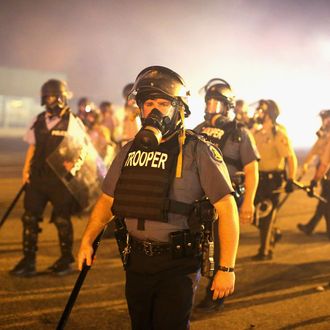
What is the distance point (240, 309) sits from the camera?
179 inches

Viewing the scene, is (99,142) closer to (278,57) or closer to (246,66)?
(278,57)

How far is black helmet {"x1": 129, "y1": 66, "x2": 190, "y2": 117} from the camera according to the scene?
285cm

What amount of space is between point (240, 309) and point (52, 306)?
5.61 ft

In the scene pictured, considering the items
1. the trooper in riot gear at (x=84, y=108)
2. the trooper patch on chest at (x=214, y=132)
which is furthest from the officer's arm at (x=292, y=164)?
the trooper in riot gear at (x=84, y=108)

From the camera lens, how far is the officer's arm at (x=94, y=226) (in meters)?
2.95

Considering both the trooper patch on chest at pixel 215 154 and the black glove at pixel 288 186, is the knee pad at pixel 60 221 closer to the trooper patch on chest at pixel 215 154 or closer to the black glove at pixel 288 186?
the black glove at pixel 288 186

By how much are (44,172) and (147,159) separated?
9.24ft

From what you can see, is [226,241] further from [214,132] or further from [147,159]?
[214,132]

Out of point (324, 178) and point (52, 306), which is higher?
point (324, 178)

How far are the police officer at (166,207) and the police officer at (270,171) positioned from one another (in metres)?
3.61

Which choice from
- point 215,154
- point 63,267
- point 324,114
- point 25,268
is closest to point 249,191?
point 215,154

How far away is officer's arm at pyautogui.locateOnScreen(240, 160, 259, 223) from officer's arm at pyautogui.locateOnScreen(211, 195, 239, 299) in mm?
1947

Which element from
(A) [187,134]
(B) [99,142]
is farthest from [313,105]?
(A) [187,134]

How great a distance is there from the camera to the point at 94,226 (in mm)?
3014
